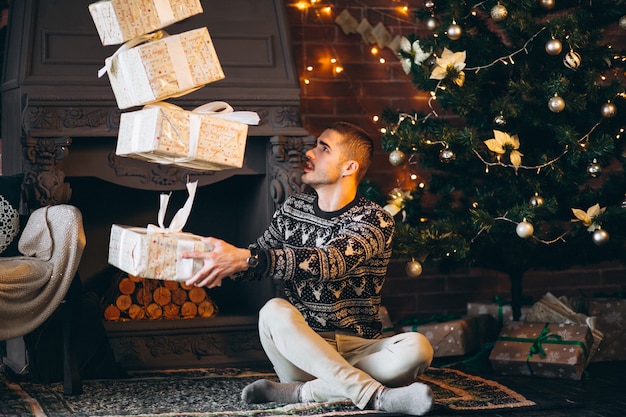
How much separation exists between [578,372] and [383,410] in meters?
1.05

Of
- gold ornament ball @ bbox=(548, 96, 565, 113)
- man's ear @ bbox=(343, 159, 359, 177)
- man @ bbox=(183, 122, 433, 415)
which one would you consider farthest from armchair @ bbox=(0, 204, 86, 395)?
gold ornament ball @ bbox=(548, 96, 565, 113)

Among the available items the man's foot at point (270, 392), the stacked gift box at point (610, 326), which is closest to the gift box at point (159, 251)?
the man's foot at point (270, 392)

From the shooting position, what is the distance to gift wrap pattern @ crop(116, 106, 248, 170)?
258cm

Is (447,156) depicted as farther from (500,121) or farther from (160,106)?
(160,106)

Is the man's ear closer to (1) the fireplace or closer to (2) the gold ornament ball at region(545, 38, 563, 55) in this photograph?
(1) the fireplace

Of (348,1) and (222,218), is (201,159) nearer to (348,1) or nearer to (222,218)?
(222,218)

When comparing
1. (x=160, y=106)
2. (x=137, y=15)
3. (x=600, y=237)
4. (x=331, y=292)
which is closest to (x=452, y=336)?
(x=600, y=237)

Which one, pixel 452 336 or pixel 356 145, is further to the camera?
pixel 452 336

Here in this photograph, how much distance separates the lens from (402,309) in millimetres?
4555

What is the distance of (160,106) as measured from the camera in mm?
2592

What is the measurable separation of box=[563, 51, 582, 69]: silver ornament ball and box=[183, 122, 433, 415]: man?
0.89 m

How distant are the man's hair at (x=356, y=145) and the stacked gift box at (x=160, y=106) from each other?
1.92 ft

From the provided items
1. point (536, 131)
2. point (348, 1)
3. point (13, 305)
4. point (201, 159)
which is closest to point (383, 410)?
point (201, 159)

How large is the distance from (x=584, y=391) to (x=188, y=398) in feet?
4.54
